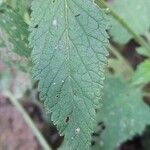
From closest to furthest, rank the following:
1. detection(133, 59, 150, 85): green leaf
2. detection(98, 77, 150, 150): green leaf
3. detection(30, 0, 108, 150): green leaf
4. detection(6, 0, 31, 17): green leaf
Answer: detection(30, 0, 108, 150): green leaf, detection(6, 0, 31, 17): green leaf, detection(133, 59, 150, 85): green leaf, detection(98, 77, 150, 150): green leaf

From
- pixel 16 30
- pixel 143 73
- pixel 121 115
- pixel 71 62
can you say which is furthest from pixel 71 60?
pixel 121 115

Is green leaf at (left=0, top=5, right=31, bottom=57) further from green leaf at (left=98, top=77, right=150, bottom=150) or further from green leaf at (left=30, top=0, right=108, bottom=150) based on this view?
green leaf at (left=98, top=77, right=150, bottom=150)

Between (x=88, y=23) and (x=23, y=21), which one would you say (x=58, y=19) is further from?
(x=23, y=21)

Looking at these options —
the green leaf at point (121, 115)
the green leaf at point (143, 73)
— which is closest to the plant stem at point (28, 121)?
the green leaf at point (121, 115)

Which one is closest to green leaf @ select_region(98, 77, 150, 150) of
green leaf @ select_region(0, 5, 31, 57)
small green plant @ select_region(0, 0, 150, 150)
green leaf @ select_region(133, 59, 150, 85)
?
green leaf @ select_region(133, 59, 150, 85)

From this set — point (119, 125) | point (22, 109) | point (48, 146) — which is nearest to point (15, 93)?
point (22, 109)

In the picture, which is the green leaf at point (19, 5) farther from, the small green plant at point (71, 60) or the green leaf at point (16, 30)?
the small green plant at point (71, 60)
